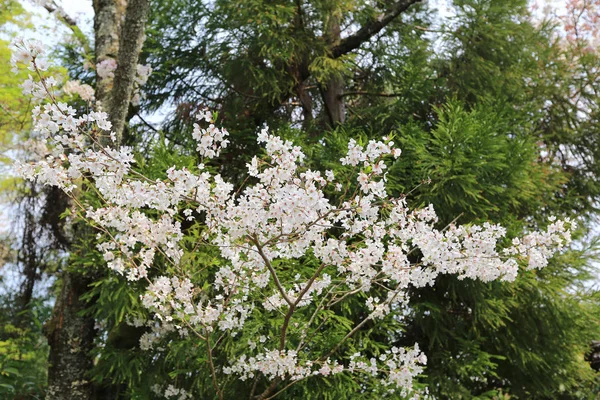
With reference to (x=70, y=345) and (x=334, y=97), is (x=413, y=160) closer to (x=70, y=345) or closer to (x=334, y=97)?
(x=334, y=97)

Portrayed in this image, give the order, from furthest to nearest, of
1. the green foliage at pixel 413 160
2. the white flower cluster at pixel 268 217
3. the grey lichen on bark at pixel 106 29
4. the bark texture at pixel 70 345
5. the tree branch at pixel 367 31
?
the tree branch at pixel 367 31, the grey lichen on bark at pixel 106 29, the bark texture at pixel 70 345, the green foliage at pixel 413 160, the white flower cluster at pixel 268 217

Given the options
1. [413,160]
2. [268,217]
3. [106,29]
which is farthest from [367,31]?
[268,217]

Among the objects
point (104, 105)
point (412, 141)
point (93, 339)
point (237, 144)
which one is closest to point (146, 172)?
point (104, 105)

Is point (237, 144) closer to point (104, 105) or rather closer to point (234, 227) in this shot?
point (104, 105)

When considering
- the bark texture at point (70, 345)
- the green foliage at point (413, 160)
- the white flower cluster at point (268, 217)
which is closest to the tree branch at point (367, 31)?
the green foliage at point (413, 160)

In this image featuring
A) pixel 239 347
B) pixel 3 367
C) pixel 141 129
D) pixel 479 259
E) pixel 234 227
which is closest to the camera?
pixel 234 227

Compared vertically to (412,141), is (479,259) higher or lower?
lower

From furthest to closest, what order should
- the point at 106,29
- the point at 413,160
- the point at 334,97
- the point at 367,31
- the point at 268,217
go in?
the point at 334,97
the point at 367,31
the point at 106,29
the point at 413,160
the point at 268,217

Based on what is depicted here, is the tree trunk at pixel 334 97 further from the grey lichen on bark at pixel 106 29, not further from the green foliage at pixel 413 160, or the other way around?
the grey lichen on bark at pixel 106 29

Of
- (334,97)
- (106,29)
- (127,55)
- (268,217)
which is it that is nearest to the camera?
(268,217)

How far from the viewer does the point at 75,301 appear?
455 centimetres

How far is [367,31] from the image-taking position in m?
5.27

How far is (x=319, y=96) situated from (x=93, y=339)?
3333mm

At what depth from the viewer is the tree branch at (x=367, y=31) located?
521 cm
